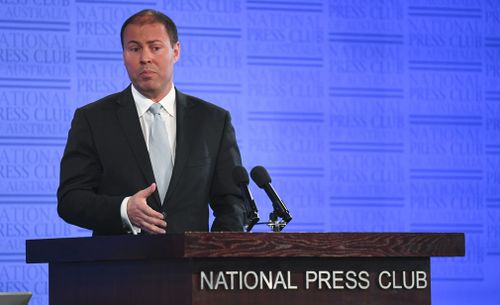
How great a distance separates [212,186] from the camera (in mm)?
2979

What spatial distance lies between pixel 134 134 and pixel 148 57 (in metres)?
0.24

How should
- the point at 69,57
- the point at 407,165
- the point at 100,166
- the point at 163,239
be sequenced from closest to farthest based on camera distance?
the point at 163,239
the point at 100,166
the point at 69,57
the point at 407,165

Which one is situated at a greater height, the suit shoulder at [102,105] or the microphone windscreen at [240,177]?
the suit shoulder at [102,105]

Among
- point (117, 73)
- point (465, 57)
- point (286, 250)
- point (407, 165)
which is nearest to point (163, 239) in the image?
point (286, 250)

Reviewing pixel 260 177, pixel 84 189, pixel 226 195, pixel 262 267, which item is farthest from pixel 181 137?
pixel 262 267

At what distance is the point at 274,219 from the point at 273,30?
2395 millimetres

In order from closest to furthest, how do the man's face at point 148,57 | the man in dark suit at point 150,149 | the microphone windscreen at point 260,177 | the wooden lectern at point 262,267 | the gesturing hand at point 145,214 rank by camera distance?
the wooden lectern at point 262,267 → the gesturing hand at point 145,214 → the microphone windscreen at point 260,177 → the man in dark suit at point 150,149 → the man's face at point 148,57

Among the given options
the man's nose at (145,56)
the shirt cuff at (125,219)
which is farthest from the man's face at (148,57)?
the shirt cuff at (125,219)

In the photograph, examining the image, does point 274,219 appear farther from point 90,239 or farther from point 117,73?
point 117,73

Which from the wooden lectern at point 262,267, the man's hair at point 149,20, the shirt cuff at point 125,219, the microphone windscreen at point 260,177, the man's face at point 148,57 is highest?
the man's hair at point 149,20

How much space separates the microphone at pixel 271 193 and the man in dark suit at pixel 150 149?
1.18 feet

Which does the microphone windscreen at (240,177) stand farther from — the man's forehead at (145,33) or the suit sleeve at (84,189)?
the man's forehead at (145,33)

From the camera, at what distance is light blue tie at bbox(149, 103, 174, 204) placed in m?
2.86

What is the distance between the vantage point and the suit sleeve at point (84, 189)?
2641 millimetres
